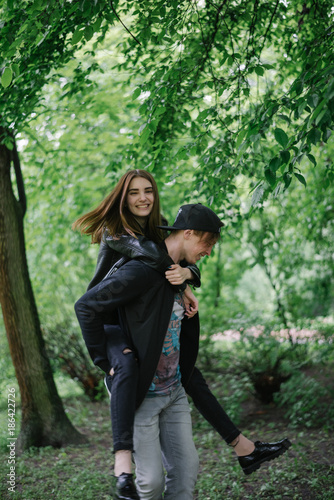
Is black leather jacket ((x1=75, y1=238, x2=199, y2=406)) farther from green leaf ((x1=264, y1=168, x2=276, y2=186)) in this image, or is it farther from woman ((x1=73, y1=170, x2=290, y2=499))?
green leaf ((x1=264, y1=168, x2=276, y2=186))

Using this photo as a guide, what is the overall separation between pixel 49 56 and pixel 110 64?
3.73 metres

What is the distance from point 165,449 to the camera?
272 cm

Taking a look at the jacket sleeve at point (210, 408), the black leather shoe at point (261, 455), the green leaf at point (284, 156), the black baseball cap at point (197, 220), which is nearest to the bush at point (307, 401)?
the black leather shoe at point (261, 455)

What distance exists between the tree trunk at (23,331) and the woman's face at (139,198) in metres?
2.78

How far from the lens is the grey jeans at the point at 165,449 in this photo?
8.18 ft

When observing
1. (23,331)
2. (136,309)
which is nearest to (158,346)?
(136,309)

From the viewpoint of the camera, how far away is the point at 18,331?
5.38m

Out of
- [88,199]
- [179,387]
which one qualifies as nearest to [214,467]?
[179,387]

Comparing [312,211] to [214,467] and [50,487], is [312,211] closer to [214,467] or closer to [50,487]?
[214,467]

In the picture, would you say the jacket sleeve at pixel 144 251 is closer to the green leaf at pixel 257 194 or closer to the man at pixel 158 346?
the man at pixel 158 346

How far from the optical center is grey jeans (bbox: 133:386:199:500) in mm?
2492

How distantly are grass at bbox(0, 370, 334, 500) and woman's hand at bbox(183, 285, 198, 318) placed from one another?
1.85 metres

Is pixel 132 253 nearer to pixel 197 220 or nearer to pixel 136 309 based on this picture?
pixel 136 309

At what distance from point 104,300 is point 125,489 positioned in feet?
2.90
